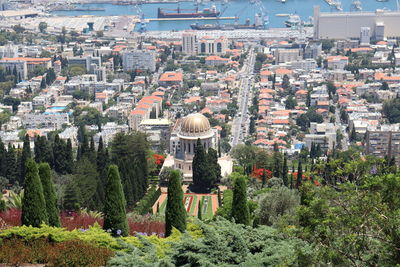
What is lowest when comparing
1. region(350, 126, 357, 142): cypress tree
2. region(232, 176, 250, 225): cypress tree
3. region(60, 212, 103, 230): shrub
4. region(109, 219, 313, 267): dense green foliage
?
region(350, 126, 357, 142): cypress tree

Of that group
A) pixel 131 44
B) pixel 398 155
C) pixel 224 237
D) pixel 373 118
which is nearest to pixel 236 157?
pixel 398 155

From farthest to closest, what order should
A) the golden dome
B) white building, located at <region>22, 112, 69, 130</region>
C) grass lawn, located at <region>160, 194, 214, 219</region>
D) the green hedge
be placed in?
white building, located at <region>22, 112, 69, 130</region>, the golden dome, grass lawn, located at <region>160, 194, 214, 219</region>, the green hedge

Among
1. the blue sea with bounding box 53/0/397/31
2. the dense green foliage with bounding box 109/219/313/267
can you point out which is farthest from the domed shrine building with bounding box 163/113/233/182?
the blue sea with bounding box 53/0/397/31

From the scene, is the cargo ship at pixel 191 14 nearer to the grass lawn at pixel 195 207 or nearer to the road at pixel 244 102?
the road at pixel 244 102

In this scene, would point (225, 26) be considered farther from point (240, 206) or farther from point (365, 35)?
point (240, 206)

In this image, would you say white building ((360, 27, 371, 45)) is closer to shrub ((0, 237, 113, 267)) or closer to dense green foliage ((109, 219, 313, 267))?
shrub ((0, 237, 113, 267))

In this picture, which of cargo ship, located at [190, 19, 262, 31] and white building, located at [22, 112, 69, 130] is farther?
cargo ship, located at [190, 19, 262, 31]
